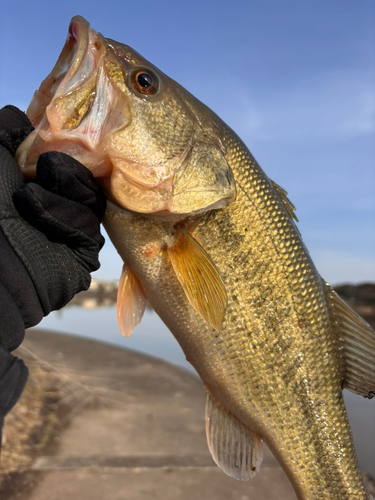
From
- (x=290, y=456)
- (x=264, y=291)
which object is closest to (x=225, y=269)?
(x=264, y=291)

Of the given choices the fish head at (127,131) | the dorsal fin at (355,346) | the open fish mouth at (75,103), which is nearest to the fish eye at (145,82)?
the fish head at (127,131)

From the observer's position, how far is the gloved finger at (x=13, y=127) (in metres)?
1.79

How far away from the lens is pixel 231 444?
7.80ft

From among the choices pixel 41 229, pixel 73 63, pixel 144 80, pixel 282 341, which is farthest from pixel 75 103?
pixel 282 341

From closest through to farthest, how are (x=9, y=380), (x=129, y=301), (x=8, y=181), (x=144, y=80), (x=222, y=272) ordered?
(x=9, y=380)
(x=8, y=181)
(x=144, y=80)
(x=222, y=272)
(x=129, y=301)

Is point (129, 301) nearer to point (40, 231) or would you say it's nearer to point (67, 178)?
point (40, 231)

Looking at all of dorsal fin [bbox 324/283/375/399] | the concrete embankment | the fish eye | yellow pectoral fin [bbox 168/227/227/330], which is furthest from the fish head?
the concrete embankment

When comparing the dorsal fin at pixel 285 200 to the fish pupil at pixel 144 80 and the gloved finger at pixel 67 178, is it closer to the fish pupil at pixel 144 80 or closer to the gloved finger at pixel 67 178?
the fish pupil at pixel 144 80

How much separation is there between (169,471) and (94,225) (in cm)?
431

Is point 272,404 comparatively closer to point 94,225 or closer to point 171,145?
point 94,225

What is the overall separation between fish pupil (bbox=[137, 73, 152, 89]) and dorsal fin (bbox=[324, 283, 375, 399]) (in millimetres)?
1742

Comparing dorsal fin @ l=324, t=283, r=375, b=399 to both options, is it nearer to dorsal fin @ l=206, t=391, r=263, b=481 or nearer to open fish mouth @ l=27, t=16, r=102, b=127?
dorsal fin @ l=206, t=391, r=263, b=481

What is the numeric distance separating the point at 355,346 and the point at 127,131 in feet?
6.56

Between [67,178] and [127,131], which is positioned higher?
[127,131]
